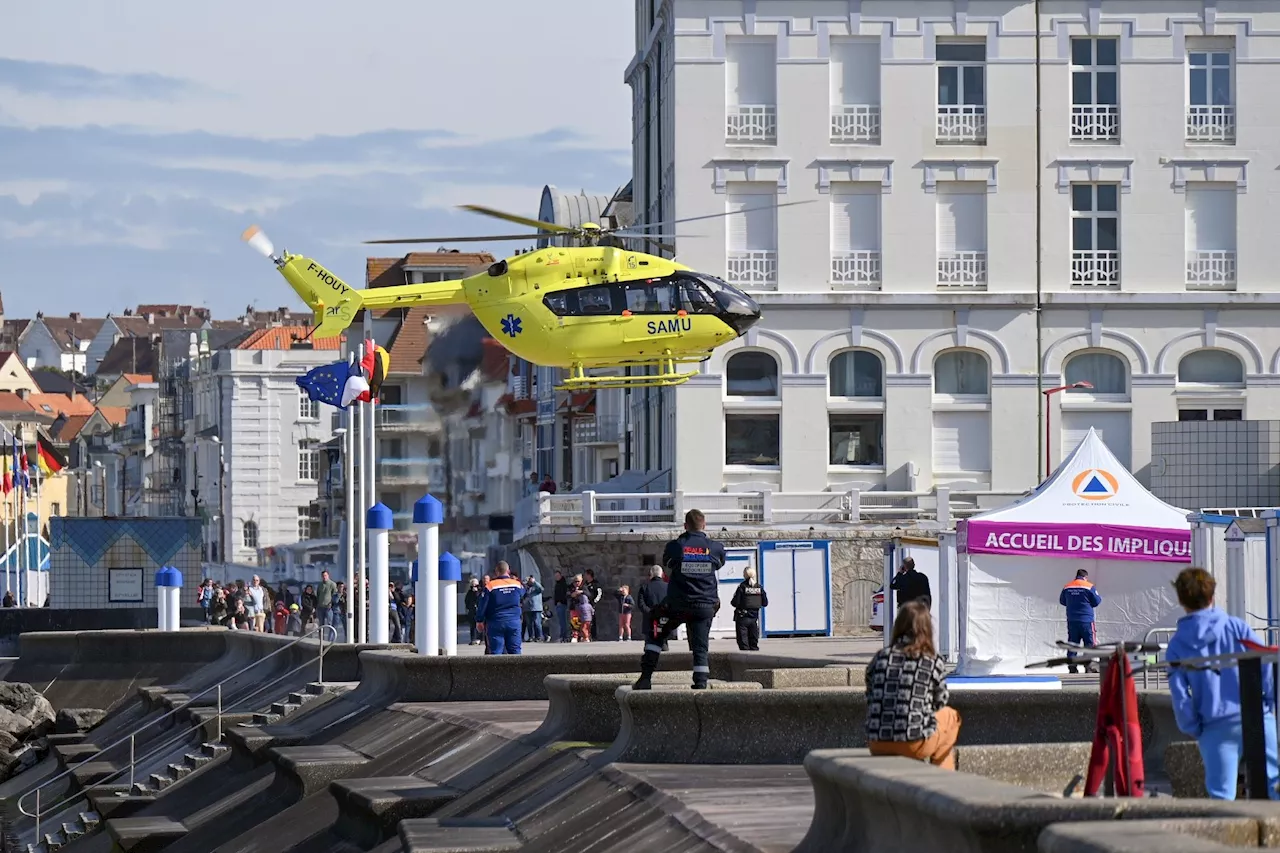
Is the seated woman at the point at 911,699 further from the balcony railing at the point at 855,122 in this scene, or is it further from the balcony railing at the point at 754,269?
the balcony railing at the point at 855,122

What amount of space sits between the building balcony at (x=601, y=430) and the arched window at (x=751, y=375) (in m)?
17.3

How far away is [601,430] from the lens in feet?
247

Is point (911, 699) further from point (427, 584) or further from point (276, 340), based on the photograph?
point (276, 340)

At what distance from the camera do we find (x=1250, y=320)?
53781mm

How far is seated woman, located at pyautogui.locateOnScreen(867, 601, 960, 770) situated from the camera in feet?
35.3

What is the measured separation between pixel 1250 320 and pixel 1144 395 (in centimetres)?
304

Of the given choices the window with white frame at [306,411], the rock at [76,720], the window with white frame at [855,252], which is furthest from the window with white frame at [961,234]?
the window with white frame at [306,411]

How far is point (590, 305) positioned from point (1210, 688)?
32.4m

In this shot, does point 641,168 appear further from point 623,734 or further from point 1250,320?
point 623,734

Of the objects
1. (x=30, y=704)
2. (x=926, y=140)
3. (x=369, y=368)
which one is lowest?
(x=30, y=704)

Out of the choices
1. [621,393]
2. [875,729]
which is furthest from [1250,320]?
[875,729]

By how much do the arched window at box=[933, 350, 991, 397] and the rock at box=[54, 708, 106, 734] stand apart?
75.6 ft

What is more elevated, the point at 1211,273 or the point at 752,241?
the point at 752,241

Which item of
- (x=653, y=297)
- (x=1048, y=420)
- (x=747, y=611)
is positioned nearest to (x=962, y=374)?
(x=1048, y=420)
